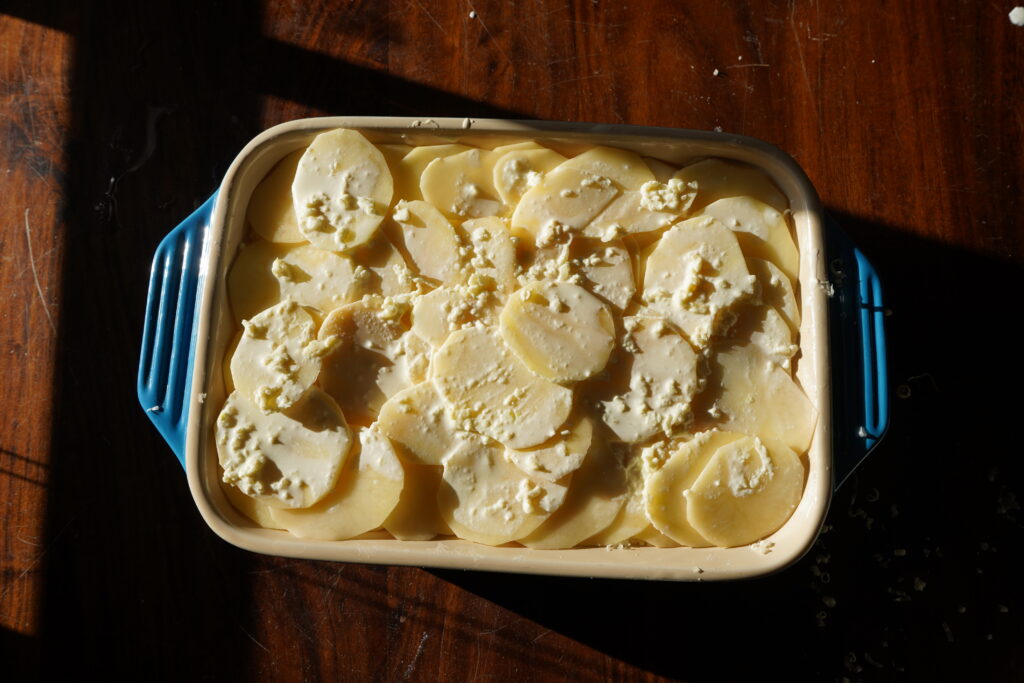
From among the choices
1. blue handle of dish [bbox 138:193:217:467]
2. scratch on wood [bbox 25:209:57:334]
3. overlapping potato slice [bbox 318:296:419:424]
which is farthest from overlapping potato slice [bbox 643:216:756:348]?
scratch on wood [bbox 25:209:57:334]

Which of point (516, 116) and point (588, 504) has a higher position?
point (516, 116)

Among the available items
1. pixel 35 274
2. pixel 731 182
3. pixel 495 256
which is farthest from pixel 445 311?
pixel 35 274

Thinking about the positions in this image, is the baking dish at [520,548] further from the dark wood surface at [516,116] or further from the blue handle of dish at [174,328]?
the dark wood surface at [516,116]

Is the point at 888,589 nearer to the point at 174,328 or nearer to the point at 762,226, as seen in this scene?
the point at 762,226

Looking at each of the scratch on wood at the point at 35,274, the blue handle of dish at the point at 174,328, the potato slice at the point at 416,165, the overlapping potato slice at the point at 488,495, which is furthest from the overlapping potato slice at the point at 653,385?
the scratch on wood at the point at 35,274

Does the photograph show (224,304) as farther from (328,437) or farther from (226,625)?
(226,625)

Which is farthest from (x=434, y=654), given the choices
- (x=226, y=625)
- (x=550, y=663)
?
(x=226, y=625)
